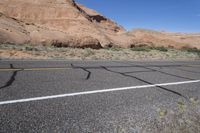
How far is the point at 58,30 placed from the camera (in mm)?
37812

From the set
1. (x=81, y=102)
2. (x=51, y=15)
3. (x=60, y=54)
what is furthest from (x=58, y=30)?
(x=81, y=102)

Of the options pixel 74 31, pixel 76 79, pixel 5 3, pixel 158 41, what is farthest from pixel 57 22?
pixel 76 79

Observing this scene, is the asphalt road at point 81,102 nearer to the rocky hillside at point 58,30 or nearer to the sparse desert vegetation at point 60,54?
the sparse desert vegetation at point 60,54

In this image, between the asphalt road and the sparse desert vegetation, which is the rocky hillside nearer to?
the sparse desert vegetation

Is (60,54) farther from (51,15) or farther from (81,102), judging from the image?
(51,15)

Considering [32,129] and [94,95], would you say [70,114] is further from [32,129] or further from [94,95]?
[94,95]

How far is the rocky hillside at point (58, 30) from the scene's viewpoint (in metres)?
31.5

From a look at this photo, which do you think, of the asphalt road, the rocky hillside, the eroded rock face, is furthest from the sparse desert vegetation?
the eroded rock face

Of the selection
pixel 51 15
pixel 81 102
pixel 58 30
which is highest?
pixel 51 15

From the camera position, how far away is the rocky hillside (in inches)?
1241

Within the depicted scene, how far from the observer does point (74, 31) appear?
43.6 m

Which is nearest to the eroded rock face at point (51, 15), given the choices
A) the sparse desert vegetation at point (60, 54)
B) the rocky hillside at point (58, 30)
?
the rocky hillside at point (58, 30)

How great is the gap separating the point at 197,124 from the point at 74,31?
41.2 meters

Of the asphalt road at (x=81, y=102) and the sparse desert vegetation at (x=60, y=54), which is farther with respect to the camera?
the sparse desert vegetation at (x=60, y=54)
